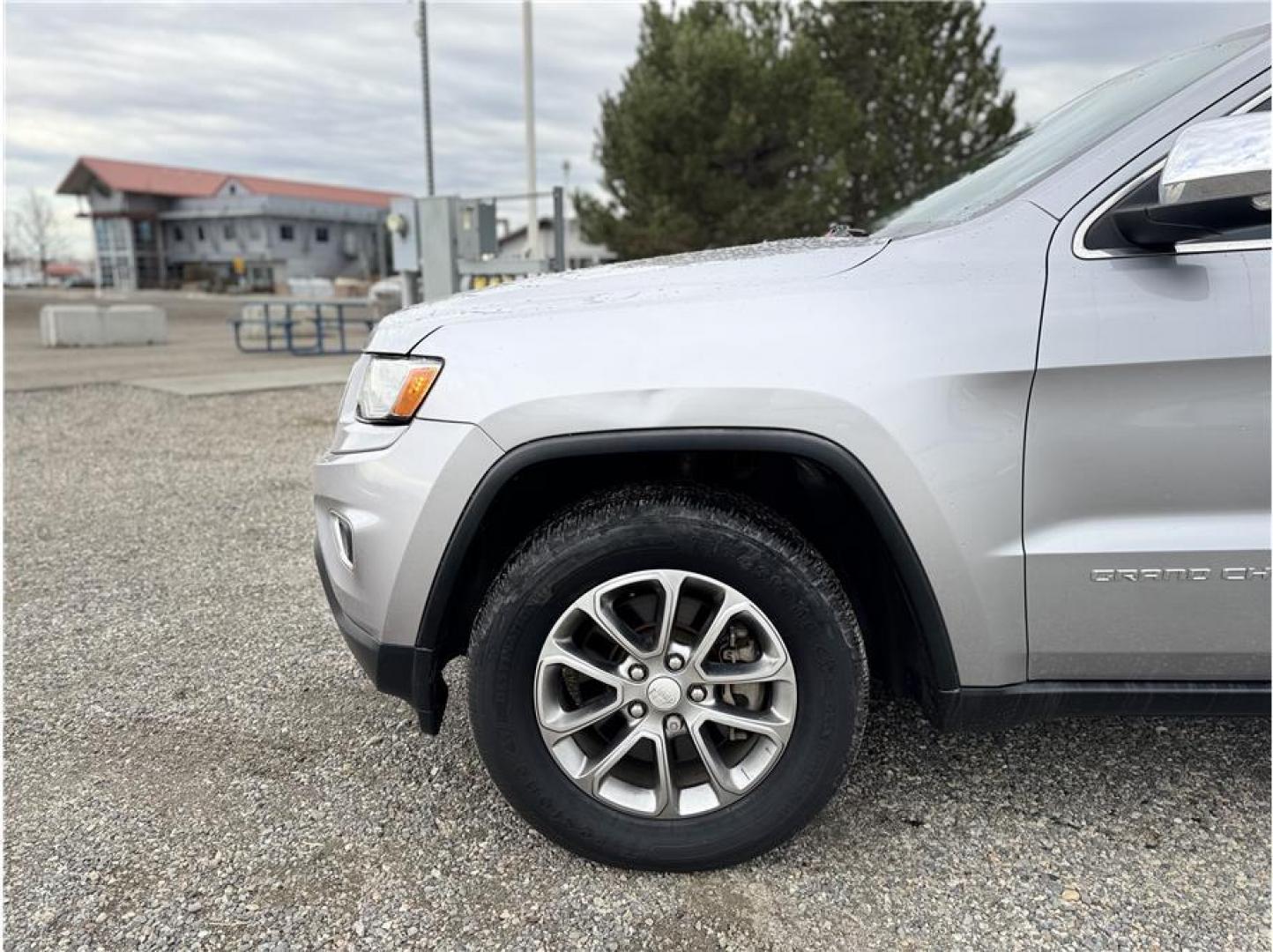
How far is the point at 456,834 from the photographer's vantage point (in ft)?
7.61

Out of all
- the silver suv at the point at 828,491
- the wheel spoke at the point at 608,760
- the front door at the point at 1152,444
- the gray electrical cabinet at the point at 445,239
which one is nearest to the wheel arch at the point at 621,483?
the silver suv at the point at 828,491

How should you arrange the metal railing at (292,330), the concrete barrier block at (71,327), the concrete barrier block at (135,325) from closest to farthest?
the metal railing at (292,330), the concrete barrier block at (71,327), the concrete barrier block at (135,325)

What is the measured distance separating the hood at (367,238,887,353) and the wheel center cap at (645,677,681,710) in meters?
0.79

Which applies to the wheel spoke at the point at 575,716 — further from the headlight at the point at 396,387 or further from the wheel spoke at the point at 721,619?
the headlight at the point at 396,387

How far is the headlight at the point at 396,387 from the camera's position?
2.06m

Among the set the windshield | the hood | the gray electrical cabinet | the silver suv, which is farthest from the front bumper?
the gray electrical cabinet

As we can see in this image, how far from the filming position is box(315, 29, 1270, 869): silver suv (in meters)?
1.89

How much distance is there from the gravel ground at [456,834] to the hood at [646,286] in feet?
3.85

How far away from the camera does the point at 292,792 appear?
98.7 inches

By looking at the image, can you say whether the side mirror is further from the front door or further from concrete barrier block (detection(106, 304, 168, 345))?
concrete barrier block (detection(106, 304, 168, 345))

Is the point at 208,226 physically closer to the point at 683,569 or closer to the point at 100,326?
the point at 100,326

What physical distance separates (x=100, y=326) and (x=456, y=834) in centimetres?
1790

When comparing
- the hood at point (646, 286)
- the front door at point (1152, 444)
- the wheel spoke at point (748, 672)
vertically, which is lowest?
the wheel spoke at point (748, 672)

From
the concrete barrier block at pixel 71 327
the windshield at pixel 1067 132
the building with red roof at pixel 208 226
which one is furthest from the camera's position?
the building with red roof at pixel 208 226
